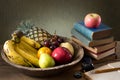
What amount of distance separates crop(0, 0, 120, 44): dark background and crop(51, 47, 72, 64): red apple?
0.47 m

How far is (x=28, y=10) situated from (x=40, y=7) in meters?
0.07

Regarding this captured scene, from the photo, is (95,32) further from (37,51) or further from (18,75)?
(18,75)

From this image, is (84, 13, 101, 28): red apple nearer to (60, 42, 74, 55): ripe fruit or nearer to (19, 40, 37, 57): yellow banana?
(60, 42, 74, 55): ripe fruit

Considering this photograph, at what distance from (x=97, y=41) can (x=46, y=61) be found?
28 cm

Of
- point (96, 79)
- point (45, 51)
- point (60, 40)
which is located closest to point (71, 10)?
point (60, 40)

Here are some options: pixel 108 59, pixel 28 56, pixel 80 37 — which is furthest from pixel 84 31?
pixel 28 56

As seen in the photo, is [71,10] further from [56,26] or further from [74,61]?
[74,61]

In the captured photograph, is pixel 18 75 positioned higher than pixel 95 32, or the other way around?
pixel 95 32

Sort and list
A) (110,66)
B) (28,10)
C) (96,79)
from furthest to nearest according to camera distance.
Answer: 1. (28,10)
2. (110,66)
3. (96,79)

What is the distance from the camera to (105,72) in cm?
97

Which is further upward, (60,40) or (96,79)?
(60,40)

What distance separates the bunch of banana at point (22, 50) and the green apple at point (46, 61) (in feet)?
0.13

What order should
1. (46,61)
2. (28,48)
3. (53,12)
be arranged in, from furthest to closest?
(53,12) → (28,48) → (46,61)

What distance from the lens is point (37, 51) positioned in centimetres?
102
